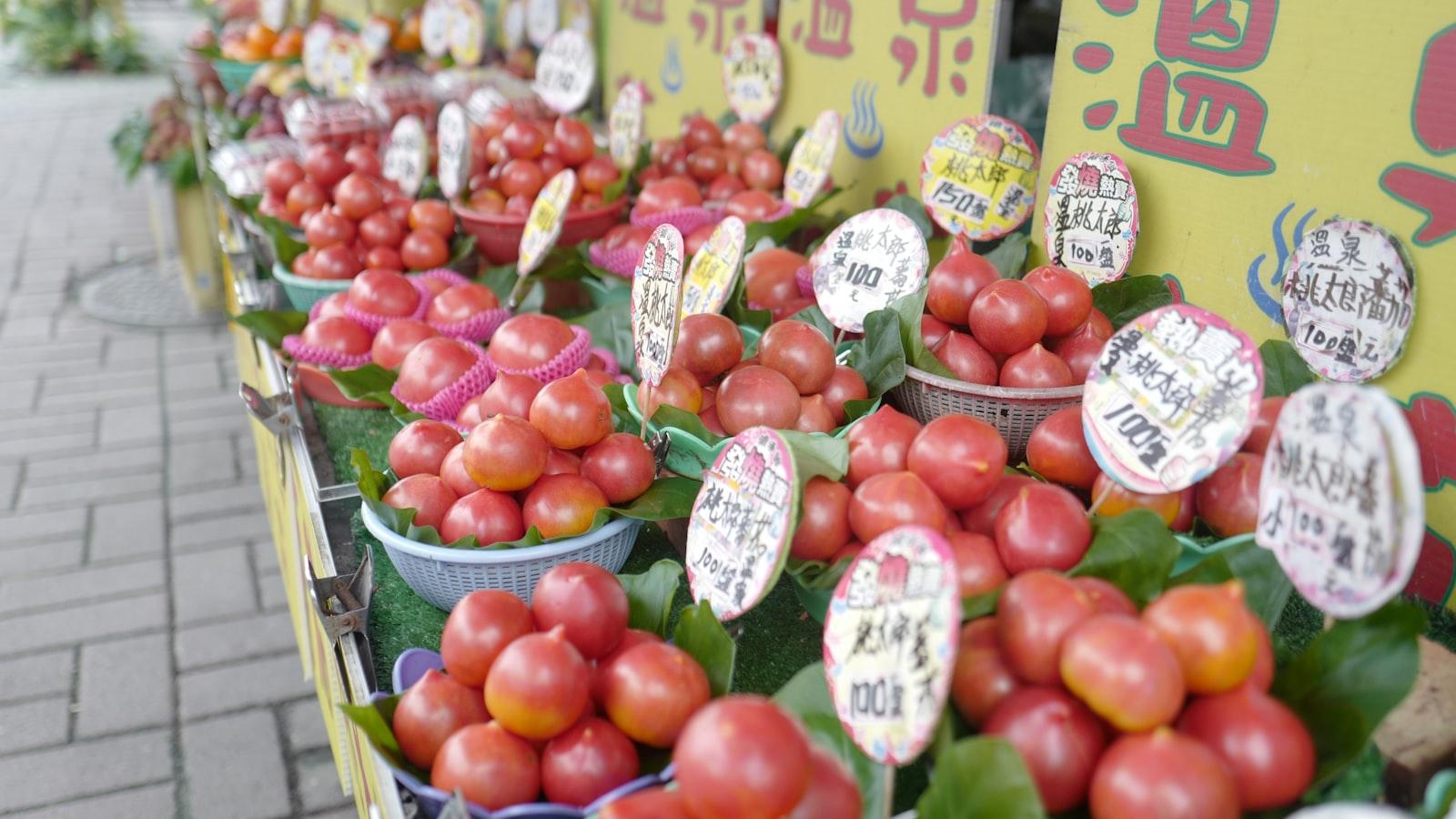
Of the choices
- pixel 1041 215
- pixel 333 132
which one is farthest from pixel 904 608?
pixel 333 132

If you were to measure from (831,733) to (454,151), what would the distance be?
6.88ft

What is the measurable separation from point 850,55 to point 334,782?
221 cm

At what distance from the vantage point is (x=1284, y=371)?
150 cm

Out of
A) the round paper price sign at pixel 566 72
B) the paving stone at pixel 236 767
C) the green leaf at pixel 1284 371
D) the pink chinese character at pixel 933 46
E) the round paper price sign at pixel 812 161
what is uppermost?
the pink chinese character at pixel 933 46

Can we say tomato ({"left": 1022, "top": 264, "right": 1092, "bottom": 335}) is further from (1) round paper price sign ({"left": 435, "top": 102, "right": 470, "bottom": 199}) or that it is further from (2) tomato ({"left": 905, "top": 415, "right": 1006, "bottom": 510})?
(1) round paper price sign ({"left": 435, "top": 102, "right": 470, "bottom": 199})

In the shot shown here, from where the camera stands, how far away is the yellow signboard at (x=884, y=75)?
7.38 ft

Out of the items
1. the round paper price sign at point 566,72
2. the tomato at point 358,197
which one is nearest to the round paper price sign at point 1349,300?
the tomato at point 358,197

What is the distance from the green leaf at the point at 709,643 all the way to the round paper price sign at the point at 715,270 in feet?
2.14

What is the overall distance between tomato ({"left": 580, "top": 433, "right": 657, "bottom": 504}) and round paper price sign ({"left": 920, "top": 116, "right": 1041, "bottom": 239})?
90cm

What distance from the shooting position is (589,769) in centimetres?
106

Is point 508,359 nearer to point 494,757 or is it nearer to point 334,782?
point 494,757

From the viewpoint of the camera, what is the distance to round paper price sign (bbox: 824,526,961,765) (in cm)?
93

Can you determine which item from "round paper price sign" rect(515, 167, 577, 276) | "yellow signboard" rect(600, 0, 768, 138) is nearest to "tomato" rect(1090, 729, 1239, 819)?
"round paper price sign" rect(515, 167, 577, 276)

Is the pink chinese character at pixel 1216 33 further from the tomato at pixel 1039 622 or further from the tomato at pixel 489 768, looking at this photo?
the tomato at pixel 489 768
